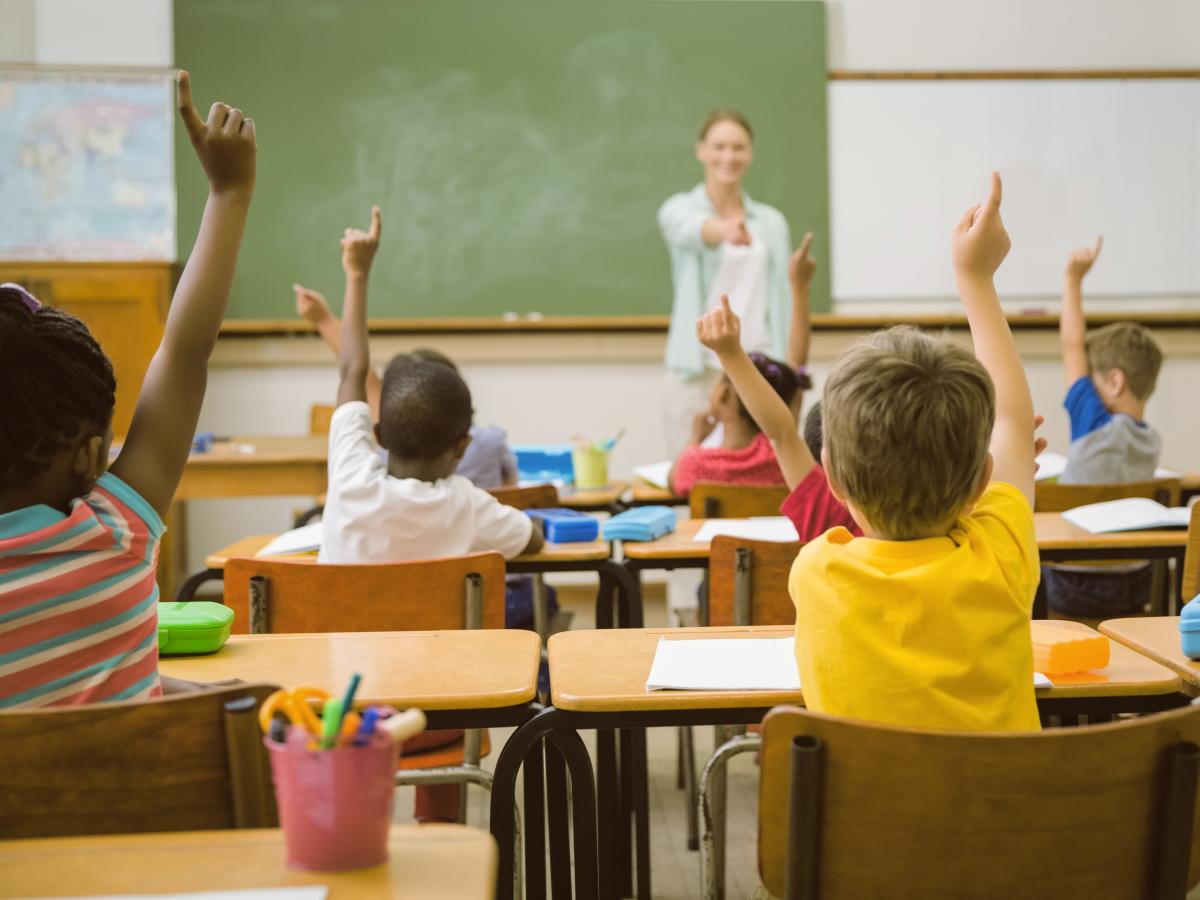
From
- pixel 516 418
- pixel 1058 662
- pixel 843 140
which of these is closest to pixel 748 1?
pixel 843 140

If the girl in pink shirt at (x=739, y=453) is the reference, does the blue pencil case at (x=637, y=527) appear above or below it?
below

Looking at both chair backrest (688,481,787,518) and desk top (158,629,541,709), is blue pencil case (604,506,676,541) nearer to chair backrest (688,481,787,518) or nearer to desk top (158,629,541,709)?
chair backrest (688,481,787,518)

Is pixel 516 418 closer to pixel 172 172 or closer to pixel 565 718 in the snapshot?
pixel 172 172

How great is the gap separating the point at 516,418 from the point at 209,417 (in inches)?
55.8

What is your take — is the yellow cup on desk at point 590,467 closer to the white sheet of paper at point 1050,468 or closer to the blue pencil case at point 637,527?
the blue pencil case at point 637,527

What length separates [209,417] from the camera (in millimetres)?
5699

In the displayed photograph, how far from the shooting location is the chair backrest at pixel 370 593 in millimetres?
2006

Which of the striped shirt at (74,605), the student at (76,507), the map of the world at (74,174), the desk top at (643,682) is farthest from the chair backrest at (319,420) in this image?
the striped shirt at (74,605)

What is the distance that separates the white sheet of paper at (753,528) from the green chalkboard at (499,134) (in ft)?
9.85

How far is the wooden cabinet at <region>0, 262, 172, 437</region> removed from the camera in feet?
17.2

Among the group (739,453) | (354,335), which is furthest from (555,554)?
(739,453)

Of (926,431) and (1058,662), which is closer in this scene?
(926,431)

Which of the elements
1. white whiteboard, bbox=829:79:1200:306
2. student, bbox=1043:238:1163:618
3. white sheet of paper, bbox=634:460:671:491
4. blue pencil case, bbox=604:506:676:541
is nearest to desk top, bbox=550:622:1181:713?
blue pencil case, bbox=604:506:676:541

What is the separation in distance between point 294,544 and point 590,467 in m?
1.24
